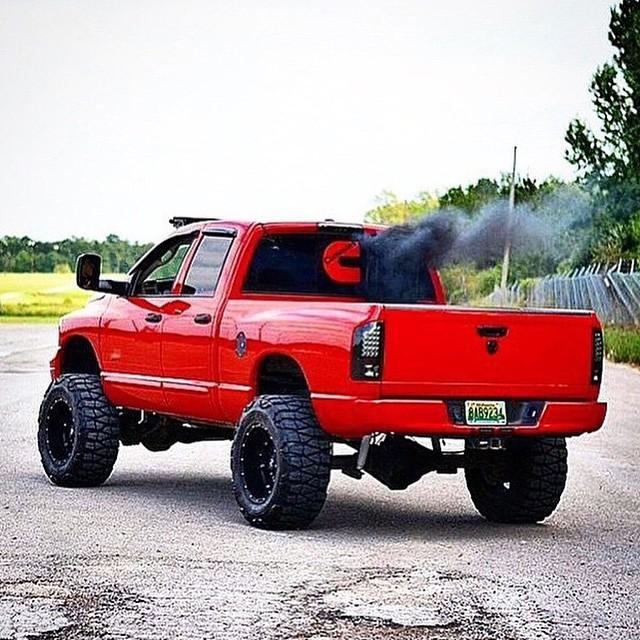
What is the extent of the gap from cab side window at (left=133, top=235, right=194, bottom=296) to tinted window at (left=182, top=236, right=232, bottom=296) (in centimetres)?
40

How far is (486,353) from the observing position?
11.1 meters

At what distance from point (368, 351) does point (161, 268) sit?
125 inches

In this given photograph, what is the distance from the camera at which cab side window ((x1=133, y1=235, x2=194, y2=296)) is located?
13383 mm

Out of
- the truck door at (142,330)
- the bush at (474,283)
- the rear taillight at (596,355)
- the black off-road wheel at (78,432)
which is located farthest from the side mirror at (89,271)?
the bush at (474,283)

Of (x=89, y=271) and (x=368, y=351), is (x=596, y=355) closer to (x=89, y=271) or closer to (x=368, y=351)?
(x=368, y=351)

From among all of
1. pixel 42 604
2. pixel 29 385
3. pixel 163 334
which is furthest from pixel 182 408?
pixel 29 385

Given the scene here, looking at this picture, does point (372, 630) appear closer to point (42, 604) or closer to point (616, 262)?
point (42, 604)

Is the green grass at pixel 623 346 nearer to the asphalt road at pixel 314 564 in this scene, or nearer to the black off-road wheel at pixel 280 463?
the asphalt road at pixel 314 564

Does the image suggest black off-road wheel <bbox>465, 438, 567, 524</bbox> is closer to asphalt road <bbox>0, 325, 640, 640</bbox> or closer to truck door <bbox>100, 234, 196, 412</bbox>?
asphalt road <bbox>0, 325, 640, 640</bbox>

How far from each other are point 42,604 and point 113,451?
16.5 ft

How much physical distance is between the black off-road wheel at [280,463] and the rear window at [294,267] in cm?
134

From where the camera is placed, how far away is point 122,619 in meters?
8.02

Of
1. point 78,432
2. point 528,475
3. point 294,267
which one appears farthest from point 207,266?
point 528,475

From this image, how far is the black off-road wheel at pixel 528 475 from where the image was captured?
11867 millimetres
